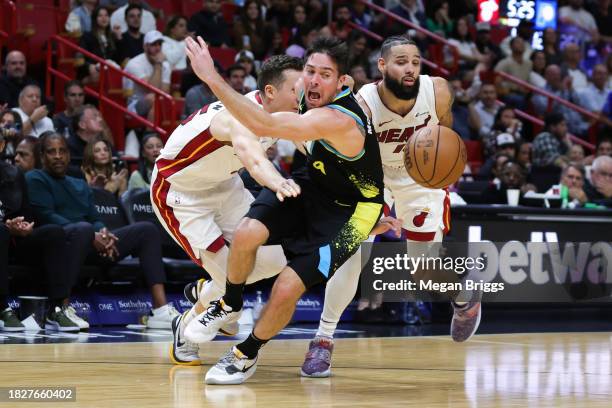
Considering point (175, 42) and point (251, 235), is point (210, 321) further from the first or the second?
point (175, 42)

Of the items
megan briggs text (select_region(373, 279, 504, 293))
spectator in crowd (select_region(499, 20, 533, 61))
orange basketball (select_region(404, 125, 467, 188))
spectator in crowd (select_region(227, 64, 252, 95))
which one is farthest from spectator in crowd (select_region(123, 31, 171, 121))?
spectator in crowd (select_region(499, 20, 533, 61))

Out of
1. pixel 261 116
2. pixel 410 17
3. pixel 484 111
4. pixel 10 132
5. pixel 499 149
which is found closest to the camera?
pixel 261 116

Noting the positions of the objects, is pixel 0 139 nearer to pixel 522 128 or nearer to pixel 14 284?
pixel 14 284

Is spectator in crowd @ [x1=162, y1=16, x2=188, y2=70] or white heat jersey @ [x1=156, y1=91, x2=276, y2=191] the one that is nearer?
white heat jersey @ [x1=156, y1=91, x2=276, y2=191]

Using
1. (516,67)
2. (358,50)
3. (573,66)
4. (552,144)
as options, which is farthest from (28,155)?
(573,66)

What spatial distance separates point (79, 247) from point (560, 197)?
16.4 feet

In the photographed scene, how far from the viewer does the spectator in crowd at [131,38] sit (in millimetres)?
13219

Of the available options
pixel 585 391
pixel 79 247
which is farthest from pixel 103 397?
pixel 79 247

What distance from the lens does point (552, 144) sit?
14.6 metres

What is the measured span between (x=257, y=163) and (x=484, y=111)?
1065 centimetres

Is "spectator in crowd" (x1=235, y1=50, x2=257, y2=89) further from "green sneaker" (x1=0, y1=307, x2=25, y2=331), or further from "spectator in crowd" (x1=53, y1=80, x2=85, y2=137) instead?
"green sneaker" (x1=0, y1=307, x2=25, y2=331)

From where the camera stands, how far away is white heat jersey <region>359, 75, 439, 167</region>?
276 inches

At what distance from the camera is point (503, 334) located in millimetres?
9266

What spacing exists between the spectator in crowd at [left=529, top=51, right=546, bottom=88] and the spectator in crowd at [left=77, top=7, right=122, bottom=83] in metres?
7.34
